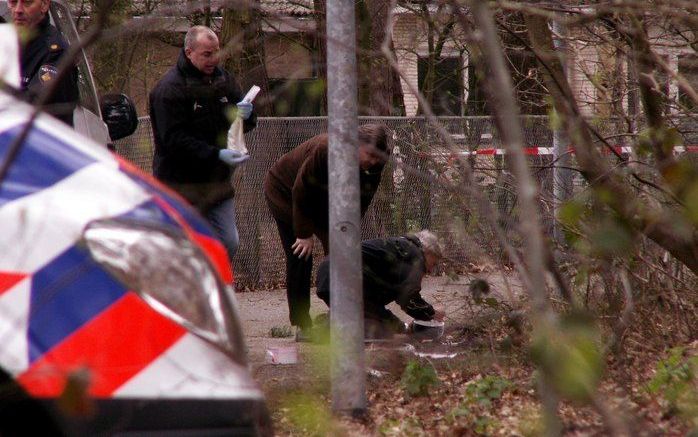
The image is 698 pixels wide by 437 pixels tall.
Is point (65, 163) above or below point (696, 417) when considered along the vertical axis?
above

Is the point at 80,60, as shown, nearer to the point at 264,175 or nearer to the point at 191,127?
the point at 191,127

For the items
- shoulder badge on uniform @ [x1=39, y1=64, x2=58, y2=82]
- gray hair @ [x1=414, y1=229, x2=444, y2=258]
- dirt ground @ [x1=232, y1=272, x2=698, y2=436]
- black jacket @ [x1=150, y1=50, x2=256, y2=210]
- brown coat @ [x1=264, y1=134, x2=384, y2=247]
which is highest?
shoulder badge on uniform @ [x1=39, y1=64, x2=58, y2=82]

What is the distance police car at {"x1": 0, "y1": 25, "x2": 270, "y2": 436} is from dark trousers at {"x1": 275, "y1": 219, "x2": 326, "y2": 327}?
467 centimetres

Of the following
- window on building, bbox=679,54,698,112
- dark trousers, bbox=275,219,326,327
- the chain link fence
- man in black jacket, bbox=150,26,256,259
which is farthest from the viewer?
the chain link fence

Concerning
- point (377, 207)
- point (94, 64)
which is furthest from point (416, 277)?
point (94, 64)

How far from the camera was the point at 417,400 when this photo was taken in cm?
570

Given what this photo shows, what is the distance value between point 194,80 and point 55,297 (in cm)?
413

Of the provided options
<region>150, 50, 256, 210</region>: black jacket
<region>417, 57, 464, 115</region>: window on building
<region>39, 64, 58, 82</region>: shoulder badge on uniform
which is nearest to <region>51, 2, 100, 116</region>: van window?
<region>150, 50, 256, 210</region>: black jacket

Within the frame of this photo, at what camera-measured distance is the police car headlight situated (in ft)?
9.02

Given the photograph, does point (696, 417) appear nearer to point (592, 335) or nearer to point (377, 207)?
point (592, 335)

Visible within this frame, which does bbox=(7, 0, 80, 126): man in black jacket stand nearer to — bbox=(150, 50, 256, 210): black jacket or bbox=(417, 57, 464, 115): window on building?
bbox=(150, 50, 256, 210): black jacket

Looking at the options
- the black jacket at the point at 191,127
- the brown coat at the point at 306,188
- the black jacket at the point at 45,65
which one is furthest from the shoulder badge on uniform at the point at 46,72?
the brown coat at the point at 306,188

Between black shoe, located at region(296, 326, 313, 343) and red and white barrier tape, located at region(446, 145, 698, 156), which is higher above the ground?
red and white barrier tape, located at region(446, 145, 698, 156)

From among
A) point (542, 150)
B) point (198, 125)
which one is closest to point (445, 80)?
point (542, 150)
